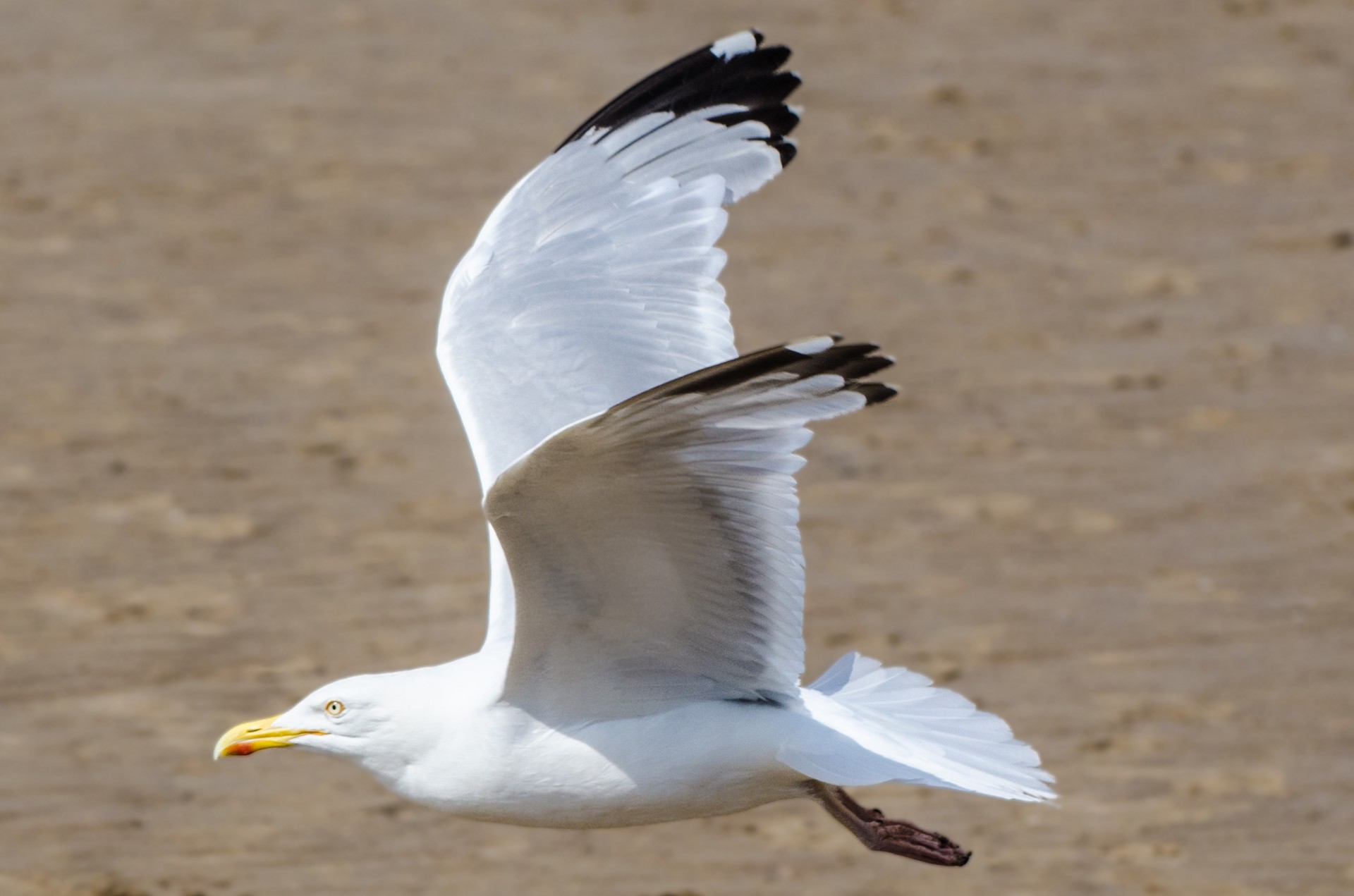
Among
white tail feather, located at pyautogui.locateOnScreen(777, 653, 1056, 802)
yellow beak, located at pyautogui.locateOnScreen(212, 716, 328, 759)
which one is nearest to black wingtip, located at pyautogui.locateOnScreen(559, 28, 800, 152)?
white tail feather, located at pyautogui.locateOnScreen(777, 653, 1056, 802)

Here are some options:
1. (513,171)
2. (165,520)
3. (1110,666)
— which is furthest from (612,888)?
(513,171)

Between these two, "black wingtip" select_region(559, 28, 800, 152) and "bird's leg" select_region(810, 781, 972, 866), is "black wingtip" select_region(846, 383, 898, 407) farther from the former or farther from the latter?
"black wingtip" select_region(559, 28, 800, 152)

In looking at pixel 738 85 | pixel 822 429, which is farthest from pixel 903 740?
pixel 822 429

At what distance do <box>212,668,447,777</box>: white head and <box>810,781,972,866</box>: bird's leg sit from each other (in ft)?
2.46

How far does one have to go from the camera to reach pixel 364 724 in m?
4.02

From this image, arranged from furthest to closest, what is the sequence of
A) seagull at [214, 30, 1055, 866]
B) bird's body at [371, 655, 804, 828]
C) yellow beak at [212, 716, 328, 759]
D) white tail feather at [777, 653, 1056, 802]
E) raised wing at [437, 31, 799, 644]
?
raised wing at [437, 31, 799, 644] → yellow beak at [212, 716, 328, 759] → bird's body at [371, 655, 804, 828] → white tail feather at [777, 653, 1056, 802] → seagull at [214, 30, 1055, 866]

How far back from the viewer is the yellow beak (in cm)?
408

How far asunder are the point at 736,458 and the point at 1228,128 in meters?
7.08

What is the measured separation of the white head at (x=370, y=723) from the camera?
398 centimetres

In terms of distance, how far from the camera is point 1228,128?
9945 mm

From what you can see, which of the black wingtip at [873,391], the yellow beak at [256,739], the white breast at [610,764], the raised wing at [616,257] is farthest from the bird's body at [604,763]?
the black wingtip at [873,391]

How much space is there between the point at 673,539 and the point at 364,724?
78 centimetres

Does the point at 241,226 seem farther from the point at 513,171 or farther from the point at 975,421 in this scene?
the point at 975,421

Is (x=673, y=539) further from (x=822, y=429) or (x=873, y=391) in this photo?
(x=822, y=429)
